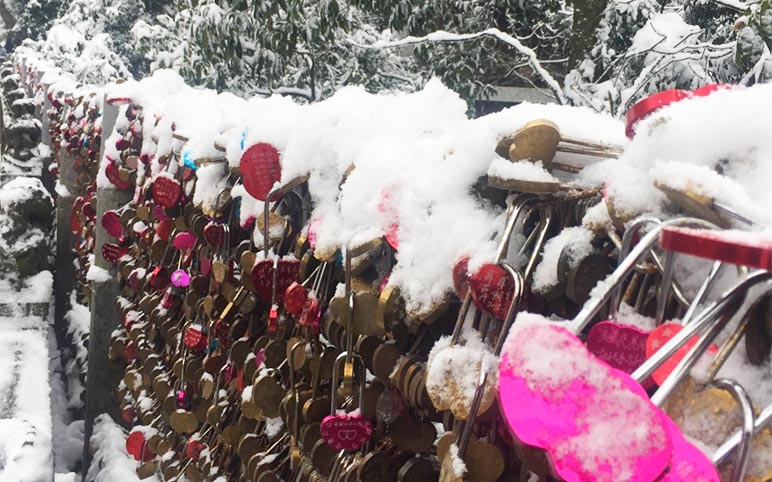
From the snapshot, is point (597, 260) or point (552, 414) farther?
point (597, 260)

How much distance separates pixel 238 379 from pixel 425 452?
758 millimetres

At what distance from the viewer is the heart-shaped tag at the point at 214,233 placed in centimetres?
181

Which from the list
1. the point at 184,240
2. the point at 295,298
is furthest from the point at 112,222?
the point at 295,298

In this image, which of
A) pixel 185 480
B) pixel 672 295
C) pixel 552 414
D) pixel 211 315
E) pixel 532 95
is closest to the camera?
pixel 552 414

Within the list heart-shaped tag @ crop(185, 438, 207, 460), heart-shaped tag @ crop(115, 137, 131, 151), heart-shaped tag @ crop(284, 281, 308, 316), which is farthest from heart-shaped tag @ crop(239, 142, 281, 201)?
heart-shaped tag @ crop(115, 137, 131, 151)

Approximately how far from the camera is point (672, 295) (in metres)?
0.69

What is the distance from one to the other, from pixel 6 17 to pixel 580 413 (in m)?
25.9

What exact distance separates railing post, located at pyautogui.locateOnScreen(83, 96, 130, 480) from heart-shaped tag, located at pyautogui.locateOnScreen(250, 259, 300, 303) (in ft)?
6.82

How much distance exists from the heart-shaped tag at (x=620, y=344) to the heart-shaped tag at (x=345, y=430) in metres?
0.54

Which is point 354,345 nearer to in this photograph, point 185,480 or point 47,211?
point 185,480

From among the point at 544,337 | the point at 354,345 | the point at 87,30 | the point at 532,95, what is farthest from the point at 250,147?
the point at 87,30

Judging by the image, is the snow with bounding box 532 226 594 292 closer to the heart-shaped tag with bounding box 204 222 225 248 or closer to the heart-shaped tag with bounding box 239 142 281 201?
the heart-shaped tag with bounding box 239 142 281 201

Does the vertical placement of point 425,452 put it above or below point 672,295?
below

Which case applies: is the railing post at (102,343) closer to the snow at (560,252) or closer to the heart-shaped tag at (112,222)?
the heart-shaped tag at (112,222)
